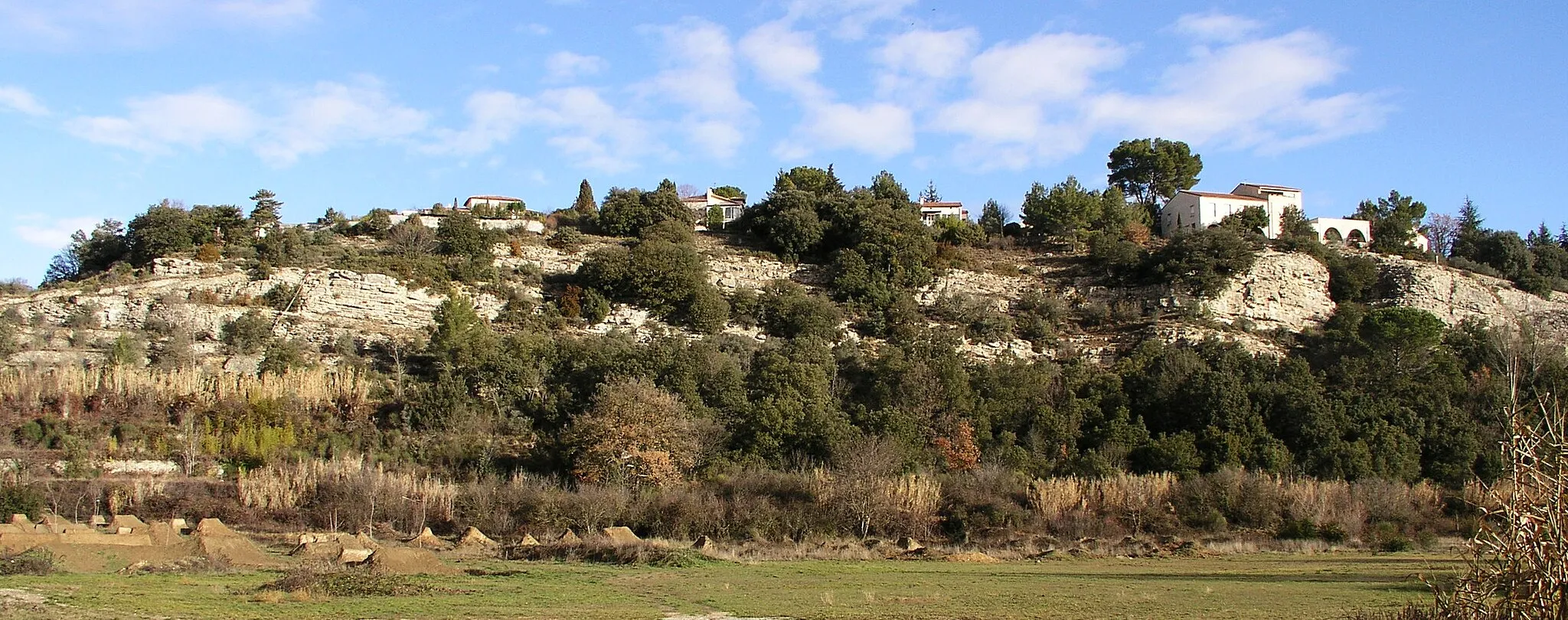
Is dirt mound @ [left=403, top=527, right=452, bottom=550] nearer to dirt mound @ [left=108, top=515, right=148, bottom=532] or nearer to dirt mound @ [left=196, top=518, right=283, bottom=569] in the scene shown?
dirt mound @ [left=196, top=518, right=283, bottom=569]

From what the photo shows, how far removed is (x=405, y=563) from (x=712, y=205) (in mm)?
48839

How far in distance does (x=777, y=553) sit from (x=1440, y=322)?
33.8 metres

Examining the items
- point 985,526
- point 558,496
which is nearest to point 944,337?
point 985,526

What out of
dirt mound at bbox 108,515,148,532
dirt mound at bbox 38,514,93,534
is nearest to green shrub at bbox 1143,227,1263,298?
dirt mound at bbox 108,515,148,532

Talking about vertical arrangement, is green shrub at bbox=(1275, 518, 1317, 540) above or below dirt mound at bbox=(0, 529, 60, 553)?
below

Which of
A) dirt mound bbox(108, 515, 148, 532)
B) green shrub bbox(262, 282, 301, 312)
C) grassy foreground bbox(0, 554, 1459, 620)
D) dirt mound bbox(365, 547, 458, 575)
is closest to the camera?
grassy foreground bbox(0, 554, 1459, 620)

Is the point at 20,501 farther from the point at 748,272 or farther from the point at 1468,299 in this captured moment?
the point at 1468,299

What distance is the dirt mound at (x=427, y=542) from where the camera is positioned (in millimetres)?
28125

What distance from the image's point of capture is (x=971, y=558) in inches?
1131

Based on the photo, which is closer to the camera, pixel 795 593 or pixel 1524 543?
pixel 1524 543

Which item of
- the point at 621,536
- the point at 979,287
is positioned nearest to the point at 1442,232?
the point at 979,287

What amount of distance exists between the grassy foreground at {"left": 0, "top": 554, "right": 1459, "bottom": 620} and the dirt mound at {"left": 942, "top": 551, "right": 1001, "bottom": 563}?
222 centimetres

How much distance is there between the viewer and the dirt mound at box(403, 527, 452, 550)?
28.1 m

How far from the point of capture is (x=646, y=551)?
2611 centimetres
